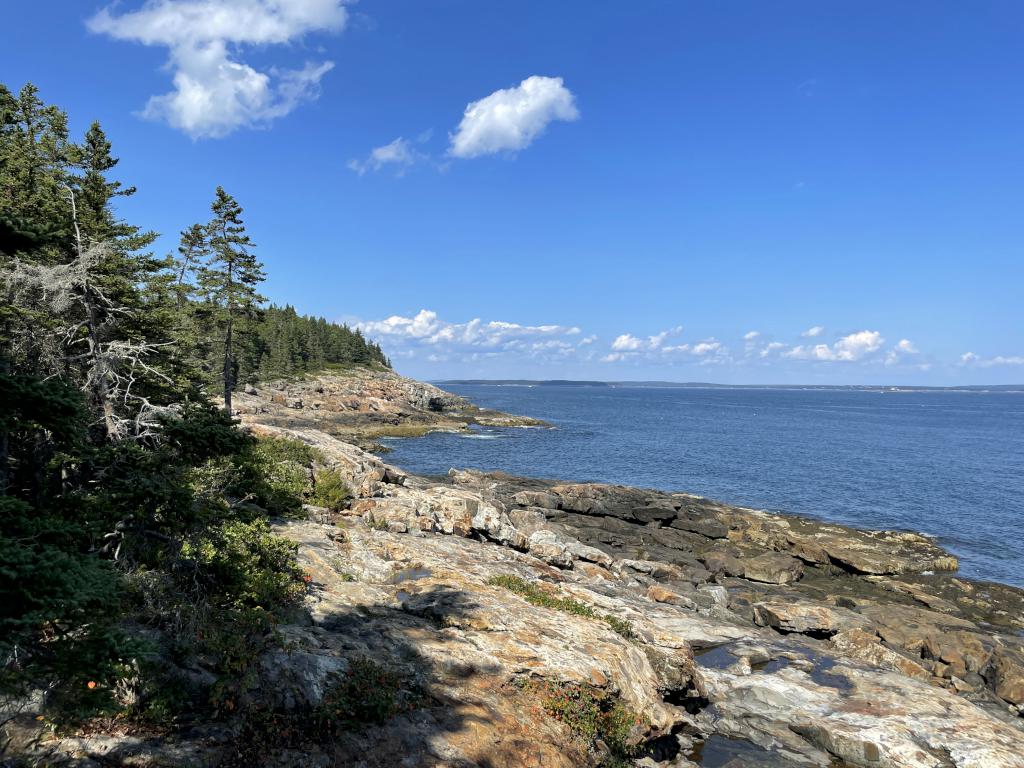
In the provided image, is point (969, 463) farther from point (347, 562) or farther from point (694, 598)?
point (347, 562)

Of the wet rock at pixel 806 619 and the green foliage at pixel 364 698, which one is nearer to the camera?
the green foliage at pixel 364 698

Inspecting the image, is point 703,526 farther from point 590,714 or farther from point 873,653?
point 590,714

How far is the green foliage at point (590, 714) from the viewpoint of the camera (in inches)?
444

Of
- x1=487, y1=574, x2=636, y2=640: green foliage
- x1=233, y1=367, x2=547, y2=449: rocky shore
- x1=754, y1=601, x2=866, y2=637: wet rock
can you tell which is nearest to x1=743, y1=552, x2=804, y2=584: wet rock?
x1=754, y1=601, x2=866, y2=637: wet rock

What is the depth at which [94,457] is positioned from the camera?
795 centimetres

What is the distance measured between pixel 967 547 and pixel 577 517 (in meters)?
27.3

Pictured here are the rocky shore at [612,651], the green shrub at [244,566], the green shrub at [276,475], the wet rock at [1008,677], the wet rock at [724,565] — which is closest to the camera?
the rocky shore at [612,651]

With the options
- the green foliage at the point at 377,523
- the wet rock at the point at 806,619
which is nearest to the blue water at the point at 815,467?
the wet rock at the point at 806,619

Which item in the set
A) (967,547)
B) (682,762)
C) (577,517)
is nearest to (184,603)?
(682,762)

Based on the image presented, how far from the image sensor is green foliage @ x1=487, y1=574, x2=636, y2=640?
1584 cm

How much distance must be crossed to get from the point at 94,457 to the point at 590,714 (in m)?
10.3

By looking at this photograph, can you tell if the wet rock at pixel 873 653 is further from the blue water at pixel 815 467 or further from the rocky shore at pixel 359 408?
the rocky shore at pixel 359 408

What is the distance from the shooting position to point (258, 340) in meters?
109

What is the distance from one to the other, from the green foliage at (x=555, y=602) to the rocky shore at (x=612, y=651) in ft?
0.22
